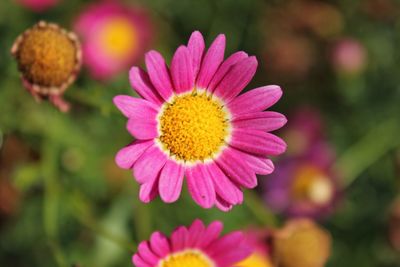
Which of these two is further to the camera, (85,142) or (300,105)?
(300,105)

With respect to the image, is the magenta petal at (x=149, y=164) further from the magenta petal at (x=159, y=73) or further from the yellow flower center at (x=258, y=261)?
the yellow flower center at (x=258, y=261)

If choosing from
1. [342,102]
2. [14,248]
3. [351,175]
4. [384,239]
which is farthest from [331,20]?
[14,248]

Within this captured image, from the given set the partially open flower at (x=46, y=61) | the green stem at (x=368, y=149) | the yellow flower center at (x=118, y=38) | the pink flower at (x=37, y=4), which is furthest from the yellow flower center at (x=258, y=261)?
the pink flower at (x=37, y=4)

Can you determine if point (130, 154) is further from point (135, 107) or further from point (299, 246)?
point (299, 246)

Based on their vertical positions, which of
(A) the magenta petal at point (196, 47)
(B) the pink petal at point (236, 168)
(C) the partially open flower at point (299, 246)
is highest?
(A) the magenta petal at point (196, 47)

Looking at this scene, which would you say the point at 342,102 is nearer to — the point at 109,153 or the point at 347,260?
the point at 347,260

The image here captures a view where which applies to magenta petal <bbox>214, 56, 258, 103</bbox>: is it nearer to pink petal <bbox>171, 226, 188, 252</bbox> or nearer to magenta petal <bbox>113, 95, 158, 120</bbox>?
magenta petal <bbox>113, 95, 158, 120</bbox>
